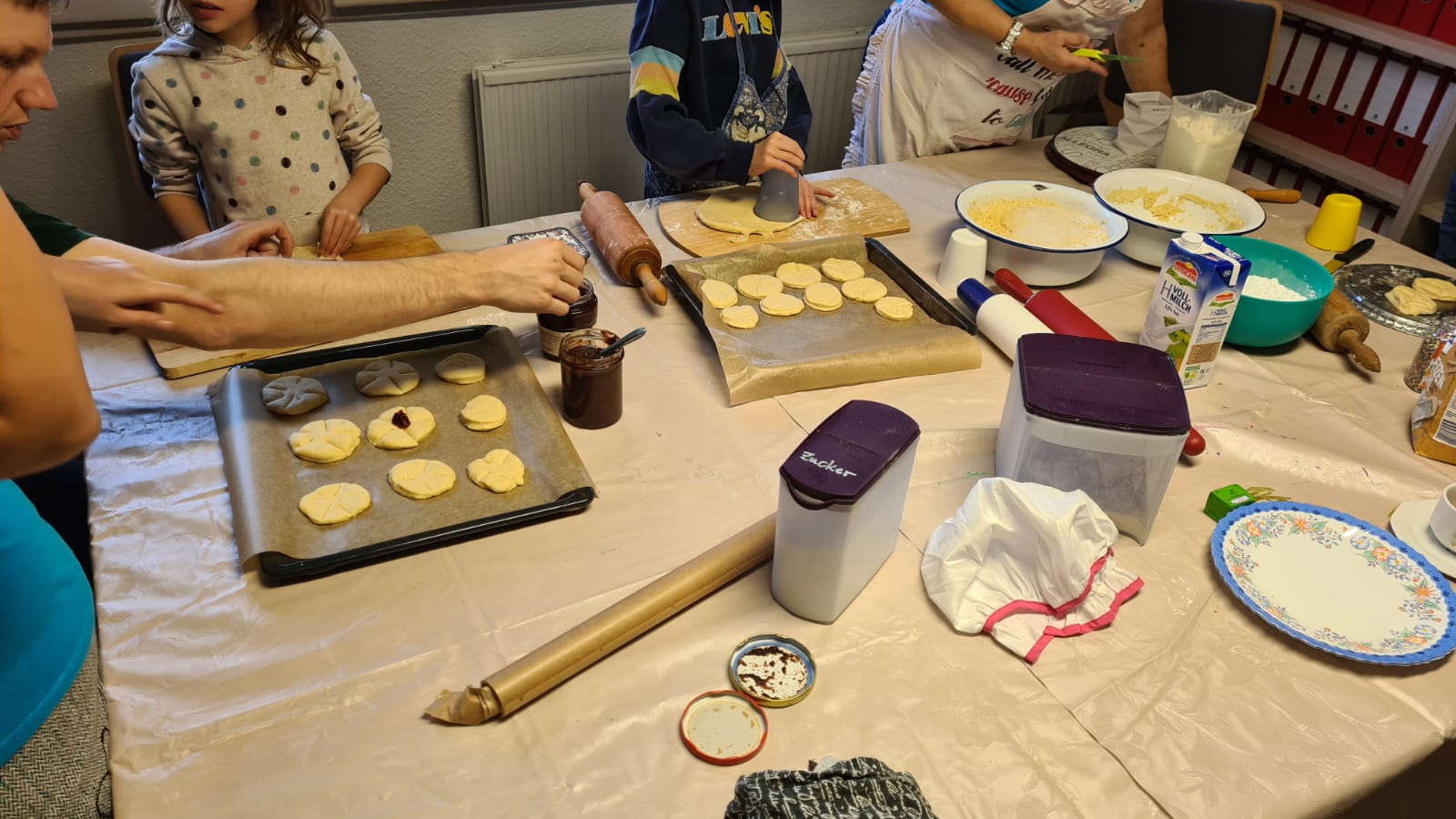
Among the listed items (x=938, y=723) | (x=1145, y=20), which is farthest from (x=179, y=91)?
(x=1145, y=20)

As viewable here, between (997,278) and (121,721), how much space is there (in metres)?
1.49

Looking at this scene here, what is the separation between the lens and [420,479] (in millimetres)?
1224

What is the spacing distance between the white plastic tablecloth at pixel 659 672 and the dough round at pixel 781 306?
12.4 inches

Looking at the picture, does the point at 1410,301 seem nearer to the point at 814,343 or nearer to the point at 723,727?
the point at 814,343

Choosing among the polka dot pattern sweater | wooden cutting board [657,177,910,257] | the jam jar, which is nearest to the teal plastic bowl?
wooden cutting board [657,177,910,257]

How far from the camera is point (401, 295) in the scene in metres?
1.37

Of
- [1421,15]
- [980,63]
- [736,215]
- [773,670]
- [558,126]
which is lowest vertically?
[558,126]

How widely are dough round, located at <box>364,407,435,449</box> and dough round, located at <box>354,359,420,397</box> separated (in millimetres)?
51

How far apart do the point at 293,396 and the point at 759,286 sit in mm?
803

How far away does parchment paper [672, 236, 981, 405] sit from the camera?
4.85ft

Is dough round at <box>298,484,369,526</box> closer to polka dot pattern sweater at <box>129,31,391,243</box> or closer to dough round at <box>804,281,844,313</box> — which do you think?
dough round at <box>804,281,844,313</box>

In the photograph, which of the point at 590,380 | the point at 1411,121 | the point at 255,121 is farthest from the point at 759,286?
the point at 1411,121

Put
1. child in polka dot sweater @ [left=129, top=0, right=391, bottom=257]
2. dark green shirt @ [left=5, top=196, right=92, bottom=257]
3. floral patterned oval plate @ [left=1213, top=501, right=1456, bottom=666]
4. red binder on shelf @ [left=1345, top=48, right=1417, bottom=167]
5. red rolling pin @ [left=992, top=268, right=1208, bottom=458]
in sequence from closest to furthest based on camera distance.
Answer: floral patterned oval plate @ [left=1213, top=501, right=1456, bottom=666] → dark green shirt @ [left=5, top=196, right=92, bottom=257] → red rolling pin @ [left=992, top=268, right=1208, bottom=458] → child in polka dot sweater @ [left=129, top=0, right=391, bottom=257] → red binder on shelf @ [left=1345, top=48, right=1417, bottom=167]

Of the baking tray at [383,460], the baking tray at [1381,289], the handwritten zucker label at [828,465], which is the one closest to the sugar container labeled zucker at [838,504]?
the handwritten zucker label at [828,465]
